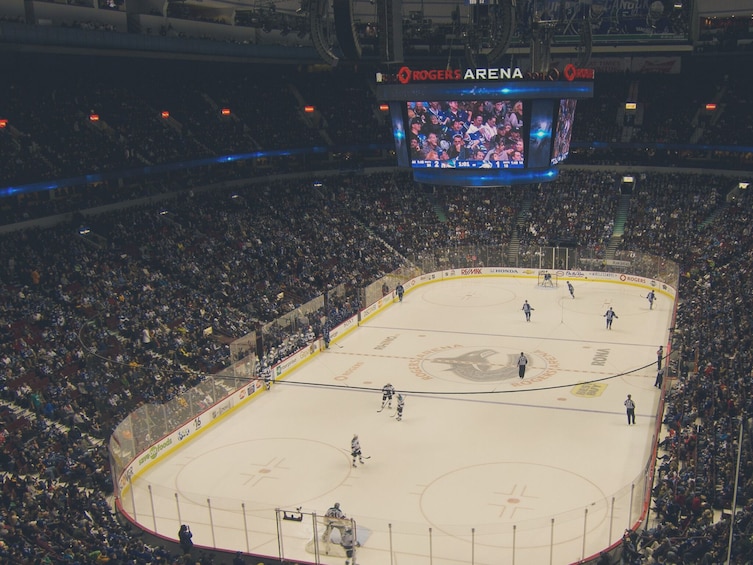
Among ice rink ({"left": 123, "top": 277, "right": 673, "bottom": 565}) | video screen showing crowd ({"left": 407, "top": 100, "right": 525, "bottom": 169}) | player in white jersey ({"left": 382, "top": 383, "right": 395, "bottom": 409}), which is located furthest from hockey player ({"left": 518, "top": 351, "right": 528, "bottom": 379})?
video screen showing crowd ({"left": 407, "top": 100, "right": 525, "bottom": 169})

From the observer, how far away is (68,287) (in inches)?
1403

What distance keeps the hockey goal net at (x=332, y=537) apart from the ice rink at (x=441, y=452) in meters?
0.15

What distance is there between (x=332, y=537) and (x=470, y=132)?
844 inches

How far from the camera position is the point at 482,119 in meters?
35.9

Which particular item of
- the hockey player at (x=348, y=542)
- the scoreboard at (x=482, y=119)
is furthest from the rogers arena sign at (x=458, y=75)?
the hockey player at (x=348, y=542)

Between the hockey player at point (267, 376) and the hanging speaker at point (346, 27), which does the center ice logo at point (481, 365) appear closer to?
the hockey player at point (267, 376)

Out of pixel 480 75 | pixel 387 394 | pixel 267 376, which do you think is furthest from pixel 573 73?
pixel 267 376

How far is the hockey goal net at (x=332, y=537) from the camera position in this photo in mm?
19406

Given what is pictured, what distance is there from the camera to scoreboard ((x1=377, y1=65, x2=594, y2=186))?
34.6 meters

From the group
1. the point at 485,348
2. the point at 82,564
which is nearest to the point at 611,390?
the point at 485,348

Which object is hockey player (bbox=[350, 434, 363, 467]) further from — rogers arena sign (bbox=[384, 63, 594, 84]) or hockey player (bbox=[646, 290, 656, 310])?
hockey player (bbox=[646, 290, 656, 310])

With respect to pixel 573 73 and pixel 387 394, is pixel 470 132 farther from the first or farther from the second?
pixel 387 394

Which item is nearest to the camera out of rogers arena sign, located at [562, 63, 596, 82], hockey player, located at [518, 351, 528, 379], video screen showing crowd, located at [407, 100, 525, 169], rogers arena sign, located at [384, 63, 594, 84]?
hockey player, located at [518, 351, 528, 379]

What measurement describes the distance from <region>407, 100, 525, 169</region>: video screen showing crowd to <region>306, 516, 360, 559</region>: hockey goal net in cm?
2082
